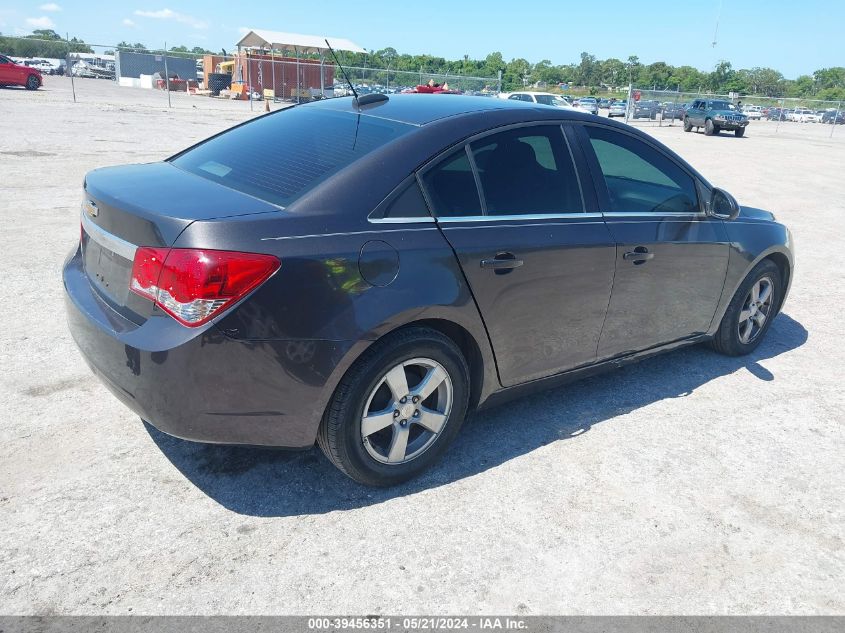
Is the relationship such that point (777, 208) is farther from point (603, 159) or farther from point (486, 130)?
point (486, 130)

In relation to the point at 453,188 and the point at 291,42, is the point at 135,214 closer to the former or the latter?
the point at 453,188

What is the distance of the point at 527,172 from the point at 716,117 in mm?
31992

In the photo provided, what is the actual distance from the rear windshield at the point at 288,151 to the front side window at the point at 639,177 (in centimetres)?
126

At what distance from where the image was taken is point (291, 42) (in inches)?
1868

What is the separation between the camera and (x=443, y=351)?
10.1ft

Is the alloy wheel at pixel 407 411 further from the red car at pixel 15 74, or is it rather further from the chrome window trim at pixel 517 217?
the red car at pixel 15 74

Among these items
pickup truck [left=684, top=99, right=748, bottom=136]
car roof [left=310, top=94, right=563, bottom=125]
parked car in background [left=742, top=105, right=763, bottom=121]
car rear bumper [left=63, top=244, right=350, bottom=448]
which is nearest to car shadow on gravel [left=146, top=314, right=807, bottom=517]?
car rear bumper [left=63, top=244, right=350, bottom=448]

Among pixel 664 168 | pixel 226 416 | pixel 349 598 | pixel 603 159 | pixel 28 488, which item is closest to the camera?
pixel 349 598

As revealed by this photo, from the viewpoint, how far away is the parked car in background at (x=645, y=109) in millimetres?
37900

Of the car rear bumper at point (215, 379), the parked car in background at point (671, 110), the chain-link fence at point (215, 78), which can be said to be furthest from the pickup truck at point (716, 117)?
the car rear bumper at point (215, 379)

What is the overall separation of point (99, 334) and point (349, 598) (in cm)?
147

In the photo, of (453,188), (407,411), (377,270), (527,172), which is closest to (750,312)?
(527,172)

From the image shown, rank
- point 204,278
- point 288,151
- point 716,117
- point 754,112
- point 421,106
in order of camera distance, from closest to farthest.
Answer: point 204,278, point 288,151, point 421,106, point 716,117, point 754,112

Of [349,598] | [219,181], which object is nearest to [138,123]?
[219,181]
